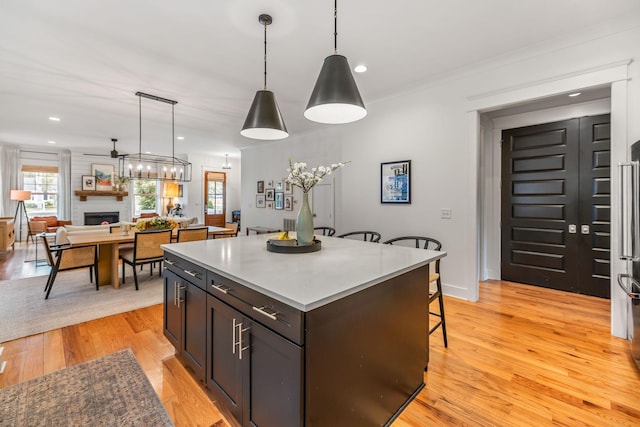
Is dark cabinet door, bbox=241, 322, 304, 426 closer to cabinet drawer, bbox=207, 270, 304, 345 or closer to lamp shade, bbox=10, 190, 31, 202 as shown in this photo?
cabinet drawer, bbox=207, 270, 304, 345

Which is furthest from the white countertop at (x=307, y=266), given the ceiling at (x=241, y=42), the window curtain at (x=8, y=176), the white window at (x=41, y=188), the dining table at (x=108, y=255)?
the white window at (x=41, y=188)

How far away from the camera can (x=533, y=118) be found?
4129 millimetres

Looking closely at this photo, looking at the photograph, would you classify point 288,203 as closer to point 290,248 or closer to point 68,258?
point 68,258

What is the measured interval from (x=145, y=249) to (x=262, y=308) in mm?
3654

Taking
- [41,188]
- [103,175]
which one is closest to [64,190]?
[41,188]

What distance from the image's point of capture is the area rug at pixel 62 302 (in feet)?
9.48

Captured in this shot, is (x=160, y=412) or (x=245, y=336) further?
(x=160, y=412)

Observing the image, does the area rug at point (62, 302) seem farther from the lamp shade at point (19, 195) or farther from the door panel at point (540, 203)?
Result: the door panel at point (540, 203)

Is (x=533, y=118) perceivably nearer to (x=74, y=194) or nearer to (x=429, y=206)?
(x=429, y=206)

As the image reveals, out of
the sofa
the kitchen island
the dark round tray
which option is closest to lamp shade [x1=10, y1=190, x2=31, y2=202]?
the sofa

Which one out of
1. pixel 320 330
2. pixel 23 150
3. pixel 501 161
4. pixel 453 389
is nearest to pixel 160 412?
pixel 320 330

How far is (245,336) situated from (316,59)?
299 centimetres

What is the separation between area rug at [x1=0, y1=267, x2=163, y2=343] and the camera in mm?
2889

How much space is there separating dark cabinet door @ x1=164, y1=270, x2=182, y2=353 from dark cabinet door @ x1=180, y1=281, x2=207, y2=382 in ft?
0.31
